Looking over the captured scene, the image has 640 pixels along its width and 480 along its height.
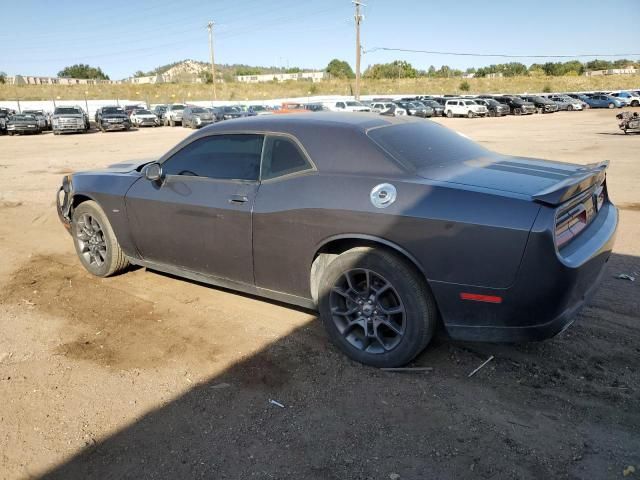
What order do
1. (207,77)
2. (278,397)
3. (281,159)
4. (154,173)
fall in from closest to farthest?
1. (278,397)
2. (281,159)
3. (154,173)
4. (207,77)

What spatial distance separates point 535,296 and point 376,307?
3.21 ft

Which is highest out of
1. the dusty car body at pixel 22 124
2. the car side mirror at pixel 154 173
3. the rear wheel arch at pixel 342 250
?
the dusty car body at pixel 22 124

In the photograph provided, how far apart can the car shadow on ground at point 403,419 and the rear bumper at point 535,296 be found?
0.42 meters

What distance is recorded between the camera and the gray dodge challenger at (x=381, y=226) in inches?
113

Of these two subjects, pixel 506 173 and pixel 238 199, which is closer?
pixel 506 173

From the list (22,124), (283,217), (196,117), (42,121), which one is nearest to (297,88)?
(196,117)

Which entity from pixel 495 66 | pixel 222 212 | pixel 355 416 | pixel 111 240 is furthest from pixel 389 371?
pixel 495 66

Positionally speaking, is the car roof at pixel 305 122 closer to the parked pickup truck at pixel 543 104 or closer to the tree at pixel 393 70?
the parked pickup truck at pixel 543 104

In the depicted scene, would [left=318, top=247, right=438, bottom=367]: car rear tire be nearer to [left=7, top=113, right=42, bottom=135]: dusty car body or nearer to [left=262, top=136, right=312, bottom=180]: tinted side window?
[left=262, top=136, right=312, bottom=180]: tinted side window

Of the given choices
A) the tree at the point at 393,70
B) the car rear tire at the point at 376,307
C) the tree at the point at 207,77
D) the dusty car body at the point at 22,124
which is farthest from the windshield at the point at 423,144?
the tree at the point at 393,70

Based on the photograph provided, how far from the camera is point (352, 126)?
3.63m

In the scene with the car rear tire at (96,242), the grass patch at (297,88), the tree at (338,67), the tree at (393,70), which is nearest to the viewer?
the car rear tire at (96,242)

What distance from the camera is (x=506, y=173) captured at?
3.42 meters

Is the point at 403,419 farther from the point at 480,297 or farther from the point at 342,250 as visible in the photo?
the point at 342,250
